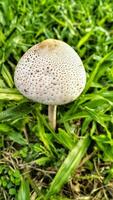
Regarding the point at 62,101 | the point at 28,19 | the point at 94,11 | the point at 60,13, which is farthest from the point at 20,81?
the point at 94,11

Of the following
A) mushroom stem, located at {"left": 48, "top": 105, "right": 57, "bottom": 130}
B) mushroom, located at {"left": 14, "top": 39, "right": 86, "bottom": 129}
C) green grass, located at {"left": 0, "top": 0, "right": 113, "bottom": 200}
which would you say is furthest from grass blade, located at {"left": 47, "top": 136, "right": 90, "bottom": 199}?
mushroom, located at {"left": 14, "top": 39, "right": 86, "bottom": 129}

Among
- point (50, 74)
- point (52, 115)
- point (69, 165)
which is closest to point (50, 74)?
point (50, 74)

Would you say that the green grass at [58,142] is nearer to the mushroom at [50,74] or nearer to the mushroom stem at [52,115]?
the mushroom stem at [52,115]


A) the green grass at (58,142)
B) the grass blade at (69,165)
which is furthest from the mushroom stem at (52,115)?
the grass blade at (69,165)

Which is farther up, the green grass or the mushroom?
the mushroom

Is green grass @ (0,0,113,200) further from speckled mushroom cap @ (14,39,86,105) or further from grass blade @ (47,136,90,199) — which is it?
speckled mushroom cap @ (14,39,86,105)

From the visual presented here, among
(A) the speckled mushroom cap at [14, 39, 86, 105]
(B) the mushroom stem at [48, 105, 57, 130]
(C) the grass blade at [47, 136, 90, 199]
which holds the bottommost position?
(C) the grass blade at [47, 136, 90, 199]

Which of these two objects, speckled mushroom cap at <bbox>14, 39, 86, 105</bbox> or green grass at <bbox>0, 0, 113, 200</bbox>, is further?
green grass at <bbox>0, 0, 113, 200</bbox>

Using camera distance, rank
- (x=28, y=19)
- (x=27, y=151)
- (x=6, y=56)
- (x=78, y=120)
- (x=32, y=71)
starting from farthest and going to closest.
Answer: (x=28, y=19)
(x=6, y=56)
(x=78, y=120)
(x=27, y=151)
(x=32, y=71)

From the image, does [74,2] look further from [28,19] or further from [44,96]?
[44,96]
